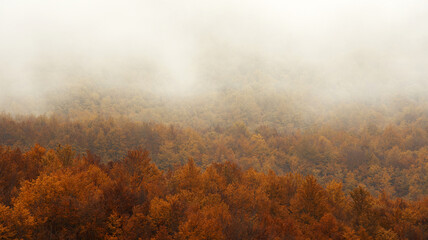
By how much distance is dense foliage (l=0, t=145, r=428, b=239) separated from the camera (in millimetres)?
22672

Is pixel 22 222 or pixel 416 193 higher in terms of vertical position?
pixel 22 222

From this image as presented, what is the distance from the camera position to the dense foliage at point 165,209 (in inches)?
893

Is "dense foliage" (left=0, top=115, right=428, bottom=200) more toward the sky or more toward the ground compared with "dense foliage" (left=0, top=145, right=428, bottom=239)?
more toward the ground

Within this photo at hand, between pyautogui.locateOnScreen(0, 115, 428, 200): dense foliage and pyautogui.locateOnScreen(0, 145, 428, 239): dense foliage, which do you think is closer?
pyautogui.locateOnScreen(0, 145, 428, 239): dense foliage

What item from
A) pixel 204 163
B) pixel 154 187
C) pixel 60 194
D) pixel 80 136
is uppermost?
pixel 60 194

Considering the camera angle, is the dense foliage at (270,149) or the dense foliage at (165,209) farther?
the dense foliage at (270,149)

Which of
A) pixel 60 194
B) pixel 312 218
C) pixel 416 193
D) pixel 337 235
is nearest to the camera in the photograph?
pixel 60 194

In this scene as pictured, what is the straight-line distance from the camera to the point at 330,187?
167 ft

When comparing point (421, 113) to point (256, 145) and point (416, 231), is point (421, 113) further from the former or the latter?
point (416, 231)

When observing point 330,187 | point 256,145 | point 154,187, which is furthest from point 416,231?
point 256,145

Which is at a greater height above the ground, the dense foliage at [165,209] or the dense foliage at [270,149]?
the dense foliage at [165,209]

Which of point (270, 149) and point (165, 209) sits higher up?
point (165, 209)

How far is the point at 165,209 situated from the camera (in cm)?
2803

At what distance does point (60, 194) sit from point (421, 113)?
720ft
